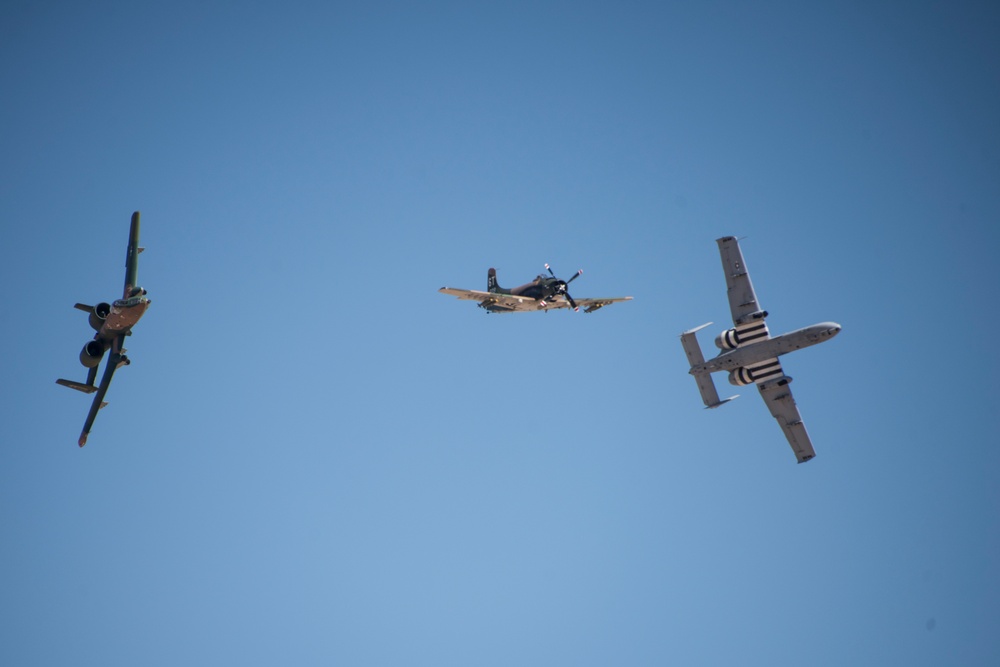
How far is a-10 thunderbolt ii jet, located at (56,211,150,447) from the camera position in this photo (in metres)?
55.5

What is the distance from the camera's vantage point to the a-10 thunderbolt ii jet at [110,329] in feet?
182

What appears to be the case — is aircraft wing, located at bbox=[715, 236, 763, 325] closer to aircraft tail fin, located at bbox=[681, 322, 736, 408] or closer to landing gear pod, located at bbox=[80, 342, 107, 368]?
aircraft tail fin, located at bbox=[681, 322, 736, 408]

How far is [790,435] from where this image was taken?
68.4 m

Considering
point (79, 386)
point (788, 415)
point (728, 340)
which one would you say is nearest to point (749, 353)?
point (728, 340)

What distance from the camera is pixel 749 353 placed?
64.5 m

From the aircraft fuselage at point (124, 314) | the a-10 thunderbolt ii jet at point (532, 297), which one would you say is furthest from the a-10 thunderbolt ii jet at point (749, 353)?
the aircraft fuselage at point (124, 314)

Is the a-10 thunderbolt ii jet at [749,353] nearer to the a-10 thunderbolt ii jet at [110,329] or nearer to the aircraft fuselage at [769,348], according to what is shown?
the aircraft fuselage at [769,348]

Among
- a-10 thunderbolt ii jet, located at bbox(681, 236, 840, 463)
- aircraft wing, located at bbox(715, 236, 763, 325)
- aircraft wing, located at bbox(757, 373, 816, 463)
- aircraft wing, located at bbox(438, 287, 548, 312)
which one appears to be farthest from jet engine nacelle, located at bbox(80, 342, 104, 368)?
aircraft wing, located at bbox(757, 373, 816, 463)

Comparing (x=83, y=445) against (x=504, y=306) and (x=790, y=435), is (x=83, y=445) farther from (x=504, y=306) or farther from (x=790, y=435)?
(x=790, y=435)

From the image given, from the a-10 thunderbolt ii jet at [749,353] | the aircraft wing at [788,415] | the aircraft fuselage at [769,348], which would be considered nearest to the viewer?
the aircraft fuselage at [769,348]

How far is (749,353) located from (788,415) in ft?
21.5

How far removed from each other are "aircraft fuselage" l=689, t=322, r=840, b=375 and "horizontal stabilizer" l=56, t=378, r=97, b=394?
37872 mm

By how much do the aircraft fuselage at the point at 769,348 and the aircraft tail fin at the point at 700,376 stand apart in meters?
0.36

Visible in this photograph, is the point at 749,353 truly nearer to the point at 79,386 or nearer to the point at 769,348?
the point at 769,348
